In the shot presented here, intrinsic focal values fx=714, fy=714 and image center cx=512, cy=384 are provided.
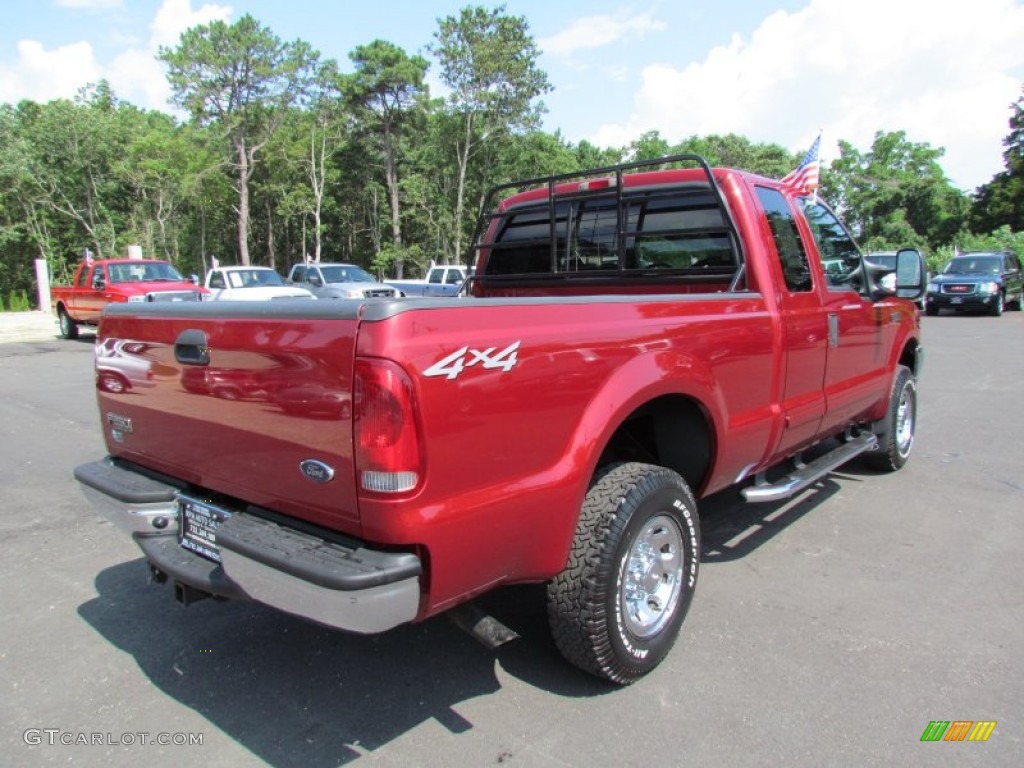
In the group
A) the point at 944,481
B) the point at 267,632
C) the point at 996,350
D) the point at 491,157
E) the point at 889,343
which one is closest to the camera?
the point at 267,632

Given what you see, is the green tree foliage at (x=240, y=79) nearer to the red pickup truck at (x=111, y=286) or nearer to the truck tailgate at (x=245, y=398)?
the red pickup truck at (x=111, y=286)

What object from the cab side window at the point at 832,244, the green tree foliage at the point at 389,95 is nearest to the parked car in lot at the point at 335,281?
the cab side window at the point at 832,244

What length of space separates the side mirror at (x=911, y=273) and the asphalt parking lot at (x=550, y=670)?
1.57 meters

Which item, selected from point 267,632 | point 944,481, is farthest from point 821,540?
point 267,632

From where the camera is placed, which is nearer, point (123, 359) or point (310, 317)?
point (310, 317)

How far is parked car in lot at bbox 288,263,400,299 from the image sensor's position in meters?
19.1

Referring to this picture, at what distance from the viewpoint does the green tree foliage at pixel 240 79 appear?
1527 inches

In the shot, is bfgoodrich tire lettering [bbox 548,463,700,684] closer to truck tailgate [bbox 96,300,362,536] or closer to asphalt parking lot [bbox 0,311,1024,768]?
asphalt parking lot [bbox 0,311,1024,768]

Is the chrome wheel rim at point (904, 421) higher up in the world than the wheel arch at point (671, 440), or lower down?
lower down

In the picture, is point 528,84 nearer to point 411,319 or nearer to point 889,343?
point 889,343

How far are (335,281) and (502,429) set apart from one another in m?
19.9

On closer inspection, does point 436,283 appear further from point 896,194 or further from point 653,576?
point 896,194

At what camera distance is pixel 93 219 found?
3962 cm

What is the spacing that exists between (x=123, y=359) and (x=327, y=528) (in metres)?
1.42
